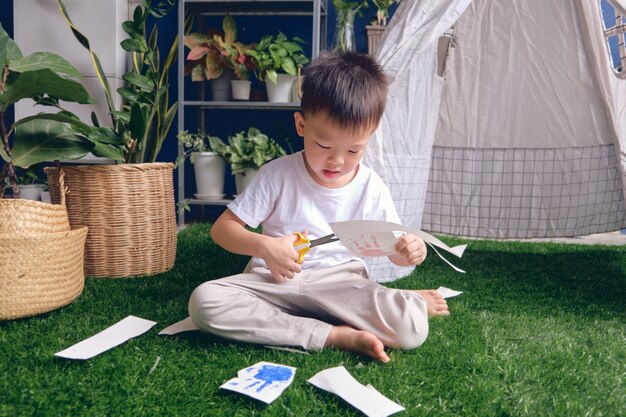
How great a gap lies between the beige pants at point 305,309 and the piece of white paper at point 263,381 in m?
0.13

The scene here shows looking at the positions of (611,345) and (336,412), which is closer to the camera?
(336,412)

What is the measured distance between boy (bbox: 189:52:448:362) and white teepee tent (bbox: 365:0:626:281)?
1.90 feet

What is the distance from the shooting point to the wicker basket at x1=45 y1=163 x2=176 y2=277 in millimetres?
1692

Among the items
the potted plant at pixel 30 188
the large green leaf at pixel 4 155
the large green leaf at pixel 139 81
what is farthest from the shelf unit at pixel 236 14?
the large green leaf at pixel 4 155

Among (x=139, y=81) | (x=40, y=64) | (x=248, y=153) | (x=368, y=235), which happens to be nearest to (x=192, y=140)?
(x=248, y=153)

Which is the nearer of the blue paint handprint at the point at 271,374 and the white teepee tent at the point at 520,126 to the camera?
the blue paint handprint at the point at 271,374

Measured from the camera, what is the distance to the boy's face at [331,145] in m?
1.15

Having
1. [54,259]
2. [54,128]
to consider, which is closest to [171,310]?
[54,259]

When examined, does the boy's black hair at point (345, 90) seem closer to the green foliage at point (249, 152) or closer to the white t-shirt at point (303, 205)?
the white t-shirt at point (303, 205)

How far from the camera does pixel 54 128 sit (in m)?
1.50

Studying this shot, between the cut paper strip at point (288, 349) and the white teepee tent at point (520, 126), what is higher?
the white teepee tent at point (520, 126)

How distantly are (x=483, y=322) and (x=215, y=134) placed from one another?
87.3 inches

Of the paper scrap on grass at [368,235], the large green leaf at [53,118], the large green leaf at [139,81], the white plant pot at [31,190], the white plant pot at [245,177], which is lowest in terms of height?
the white plant pot at [31,190]

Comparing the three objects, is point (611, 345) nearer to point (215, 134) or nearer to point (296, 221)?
point (296, 221)
